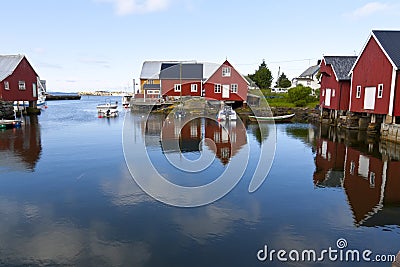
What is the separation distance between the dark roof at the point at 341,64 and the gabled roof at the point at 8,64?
122 ft

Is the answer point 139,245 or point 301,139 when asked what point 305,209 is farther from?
point 301,139

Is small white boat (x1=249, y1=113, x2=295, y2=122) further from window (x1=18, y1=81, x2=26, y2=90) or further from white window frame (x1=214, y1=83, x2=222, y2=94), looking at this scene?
window (x1=18, y1=81, x2=26, y2=90)

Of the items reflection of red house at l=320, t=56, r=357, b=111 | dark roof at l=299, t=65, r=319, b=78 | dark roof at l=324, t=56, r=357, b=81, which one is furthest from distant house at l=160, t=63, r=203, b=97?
dark roof at l=299, t=65, r=319, b=78

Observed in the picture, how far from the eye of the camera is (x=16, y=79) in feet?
131

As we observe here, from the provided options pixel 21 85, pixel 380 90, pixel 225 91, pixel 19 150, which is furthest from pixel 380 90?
pixel 21 85

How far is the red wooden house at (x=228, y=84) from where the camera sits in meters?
44.6

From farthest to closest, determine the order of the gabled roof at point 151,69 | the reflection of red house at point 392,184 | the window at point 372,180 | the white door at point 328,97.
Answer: the gabled roof at point 151,69
the white door at point 328,97
the window at point 372,180
the reflection of red house at point 392,184

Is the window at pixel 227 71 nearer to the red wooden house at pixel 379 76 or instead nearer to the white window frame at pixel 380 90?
the red wooden house at pixel 379 76

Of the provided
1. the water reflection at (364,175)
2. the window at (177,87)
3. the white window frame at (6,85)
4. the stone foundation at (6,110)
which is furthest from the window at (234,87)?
the white window frame at (6,85)

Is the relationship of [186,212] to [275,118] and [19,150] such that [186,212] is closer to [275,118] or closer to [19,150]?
[19,150]

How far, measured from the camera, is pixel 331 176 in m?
13.2

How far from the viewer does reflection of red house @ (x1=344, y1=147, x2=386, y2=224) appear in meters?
9.49

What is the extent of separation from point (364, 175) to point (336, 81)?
63.1 ft

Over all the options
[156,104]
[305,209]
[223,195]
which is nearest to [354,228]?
[305,209]
